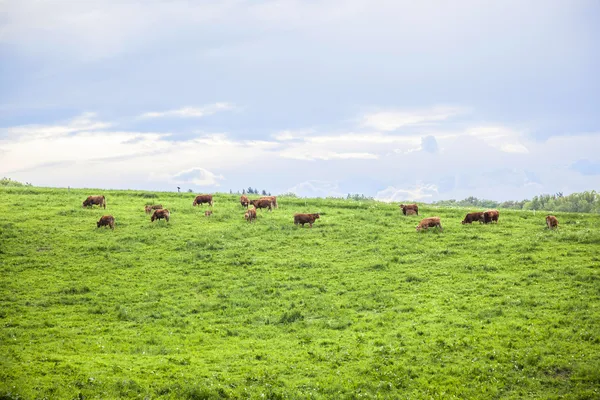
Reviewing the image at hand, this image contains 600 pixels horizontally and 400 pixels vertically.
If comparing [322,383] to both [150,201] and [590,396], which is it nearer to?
[590,396]

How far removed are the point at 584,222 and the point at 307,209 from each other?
21876 millimetres

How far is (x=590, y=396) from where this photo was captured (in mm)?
17656

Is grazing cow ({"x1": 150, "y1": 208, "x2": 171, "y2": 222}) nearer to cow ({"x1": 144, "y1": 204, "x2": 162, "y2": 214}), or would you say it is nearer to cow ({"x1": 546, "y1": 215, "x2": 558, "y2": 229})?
cow ({"x1": 144, "y1": 204, "x2": 162, "y2": 214})

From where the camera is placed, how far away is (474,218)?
39469 mm

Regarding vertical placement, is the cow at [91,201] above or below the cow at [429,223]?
above

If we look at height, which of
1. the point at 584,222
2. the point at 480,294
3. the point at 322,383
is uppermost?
the point at 584,222

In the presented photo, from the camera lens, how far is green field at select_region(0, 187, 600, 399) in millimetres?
18938

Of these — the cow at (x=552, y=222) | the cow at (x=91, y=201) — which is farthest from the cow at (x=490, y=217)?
the cow at (x=91, y=201)

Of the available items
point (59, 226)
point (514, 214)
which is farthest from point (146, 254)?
point (514, 214)

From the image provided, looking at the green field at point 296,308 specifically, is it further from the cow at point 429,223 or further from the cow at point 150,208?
the cow at point 150,208

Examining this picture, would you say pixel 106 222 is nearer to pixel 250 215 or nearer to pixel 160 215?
pixel 160 215

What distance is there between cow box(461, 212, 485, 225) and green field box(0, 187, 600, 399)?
854 mm

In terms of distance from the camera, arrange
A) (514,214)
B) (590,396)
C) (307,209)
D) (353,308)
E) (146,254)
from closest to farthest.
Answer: (590,396) < (353,308) < (146,254) < (514,214) < (307,209)

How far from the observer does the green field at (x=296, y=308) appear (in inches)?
746
